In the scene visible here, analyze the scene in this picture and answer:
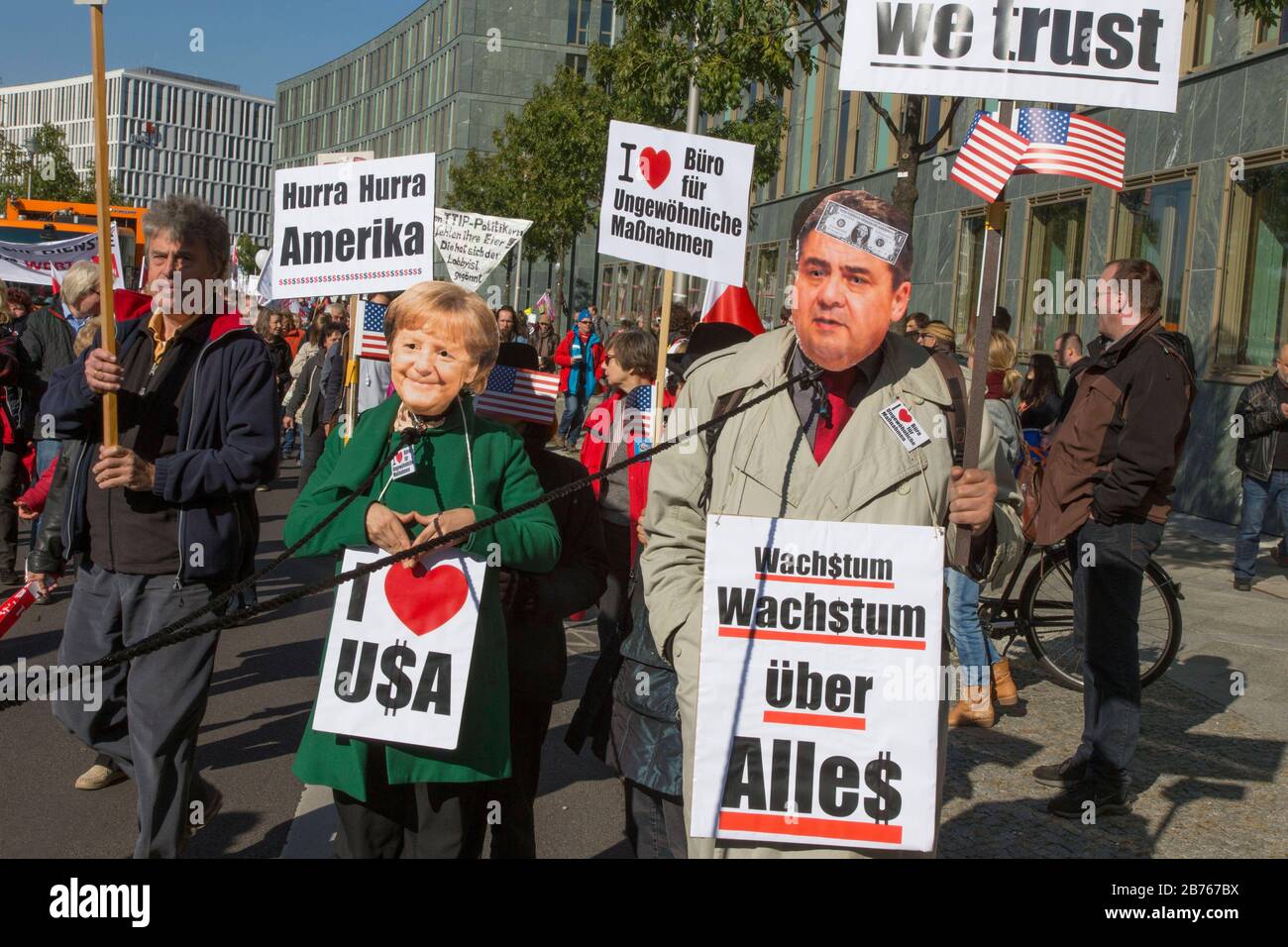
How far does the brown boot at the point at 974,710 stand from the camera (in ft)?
22.4

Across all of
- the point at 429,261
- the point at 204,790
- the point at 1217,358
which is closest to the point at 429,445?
the point at 204,790

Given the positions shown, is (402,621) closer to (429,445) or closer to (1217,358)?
(429,445)

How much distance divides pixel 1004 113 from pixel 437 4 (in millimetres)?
84871

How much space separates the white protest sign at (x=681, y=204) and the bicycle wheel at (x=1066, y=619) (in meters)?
2.40

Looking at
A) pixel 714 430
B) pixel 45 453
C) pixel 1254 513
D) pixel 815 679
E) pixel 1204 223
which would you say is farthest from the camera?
pixel 1204 223

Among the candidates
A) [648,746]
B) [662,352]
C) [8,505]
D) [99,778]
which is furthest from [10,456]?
[648,746]

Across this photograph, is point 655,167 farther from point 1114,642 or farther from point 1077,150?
point 1114,642

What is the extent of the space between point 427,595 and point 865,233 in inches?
53.6

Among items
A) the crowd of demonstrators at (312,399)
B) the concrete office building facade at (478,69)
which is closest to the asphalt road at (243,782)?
the crowd of demonstrators at (312,399)

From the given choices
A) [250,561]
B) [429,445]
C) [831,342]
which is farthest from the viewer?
[250,561]

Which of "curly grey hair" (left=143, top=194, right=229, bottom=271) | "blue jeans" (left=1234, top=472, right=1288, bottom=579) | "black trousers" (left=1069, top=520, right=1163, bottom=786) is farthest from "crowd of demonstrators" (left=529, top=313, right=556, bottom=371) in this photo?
"curly grey hair" (left=143, top=194, right=229, bottom=271)

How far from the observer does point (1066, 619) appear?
7914 mm

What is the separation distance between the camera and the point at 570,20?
256ft

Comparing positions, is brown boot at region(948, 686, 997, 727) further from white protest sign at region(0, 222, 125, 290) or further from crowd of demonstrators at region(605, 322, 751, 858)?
white protest sign at region(0, 222, 125, 290)
